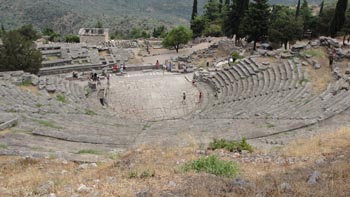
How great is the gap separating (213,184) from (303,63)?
67.2 feet

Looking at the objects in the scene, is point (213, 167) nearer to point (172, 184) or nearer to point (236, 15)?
point (172, 184)

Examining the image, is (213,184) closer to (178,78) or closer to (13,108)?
(13,108)

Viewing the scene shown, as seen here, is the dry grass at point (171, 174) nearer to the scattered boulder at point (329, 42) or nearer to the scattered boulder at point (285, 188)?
the scattered boulder at point (285, 188)

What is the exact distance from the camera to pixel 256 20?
1587 inches

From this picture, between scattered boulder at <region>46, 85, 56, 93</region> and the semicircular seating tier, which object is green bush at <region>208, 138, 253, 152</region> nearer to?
the semicircular seating tier

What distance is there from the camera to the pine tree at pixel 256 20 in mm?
39906

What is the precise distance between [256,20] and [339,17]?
8.56 meters

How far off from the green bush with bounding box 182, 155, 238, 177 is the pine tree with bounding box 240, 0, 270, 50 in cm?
3201

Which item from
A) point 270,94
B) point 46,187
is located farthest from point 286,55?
point 46,187

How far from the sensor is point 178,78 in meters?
33.8

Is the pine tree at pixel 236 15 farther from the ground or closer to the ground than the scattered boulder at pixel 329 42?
farther from the ground

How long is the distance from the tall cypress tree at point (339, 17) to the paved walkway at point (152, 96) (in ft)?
56.3

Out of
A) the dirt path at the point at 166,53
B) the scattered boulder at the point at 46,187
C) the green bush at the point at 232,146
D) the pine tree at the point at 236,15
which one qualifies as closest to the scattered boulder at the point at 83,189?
the scattered boulder at the point at 46,187

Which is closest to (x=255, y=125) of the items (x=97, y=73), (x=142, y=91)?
(x=142, y=91)
